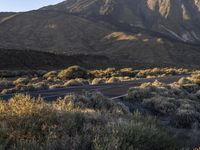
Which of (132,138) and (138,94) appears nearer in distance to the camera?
(132,138)

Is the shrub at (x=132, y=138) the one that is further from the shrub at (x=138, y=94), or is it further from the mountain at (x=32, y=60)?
the mountain at (x=32, y=60)

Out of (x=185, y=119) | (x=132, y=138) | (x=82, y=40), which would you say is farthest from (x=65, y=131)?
(x=82, y=40)

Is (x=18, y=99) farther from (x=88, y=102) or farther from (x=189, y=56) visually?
(x=189, y=56)

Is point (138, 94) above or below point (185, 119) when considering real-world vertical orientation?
above

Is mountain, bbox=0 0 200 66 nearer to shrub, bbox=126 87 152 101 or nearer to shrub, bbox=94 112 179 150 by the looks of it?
shrub, bbox=126 87 152 101

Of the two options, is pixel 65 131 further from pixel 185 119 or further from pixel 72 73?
pixel 72 73

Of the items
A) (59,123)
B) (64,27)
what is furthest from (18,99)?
(64,27)

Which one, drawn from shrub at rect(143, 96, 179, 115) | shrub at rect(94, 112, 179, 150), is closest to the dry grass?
shrub at rect(94, 112, 179, 150)

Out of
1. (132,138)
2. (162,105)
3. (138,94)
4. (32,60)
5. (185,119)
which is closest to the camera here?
(132,138)

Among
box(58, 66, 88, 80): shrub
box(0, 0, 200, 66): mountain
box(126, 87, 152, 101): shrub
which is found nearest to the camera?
box(126, 87, 152, 101): shrub

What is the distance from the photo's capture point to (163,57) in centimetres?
12219

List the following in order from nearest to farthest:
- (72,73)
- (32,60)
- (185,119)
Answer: (185,119)
(72,73)
(32,60)

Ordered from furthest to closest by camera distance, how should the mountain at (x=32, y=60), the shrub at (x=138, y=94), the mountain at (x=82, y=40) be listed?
the mountain at (x=82, y=40), the mountain at (x=32, y=60), the shrub at (x=138, y=94)

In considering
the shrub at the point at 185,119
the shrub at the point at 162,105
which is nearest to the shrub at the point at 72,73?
the shrub at the point at 162,105
